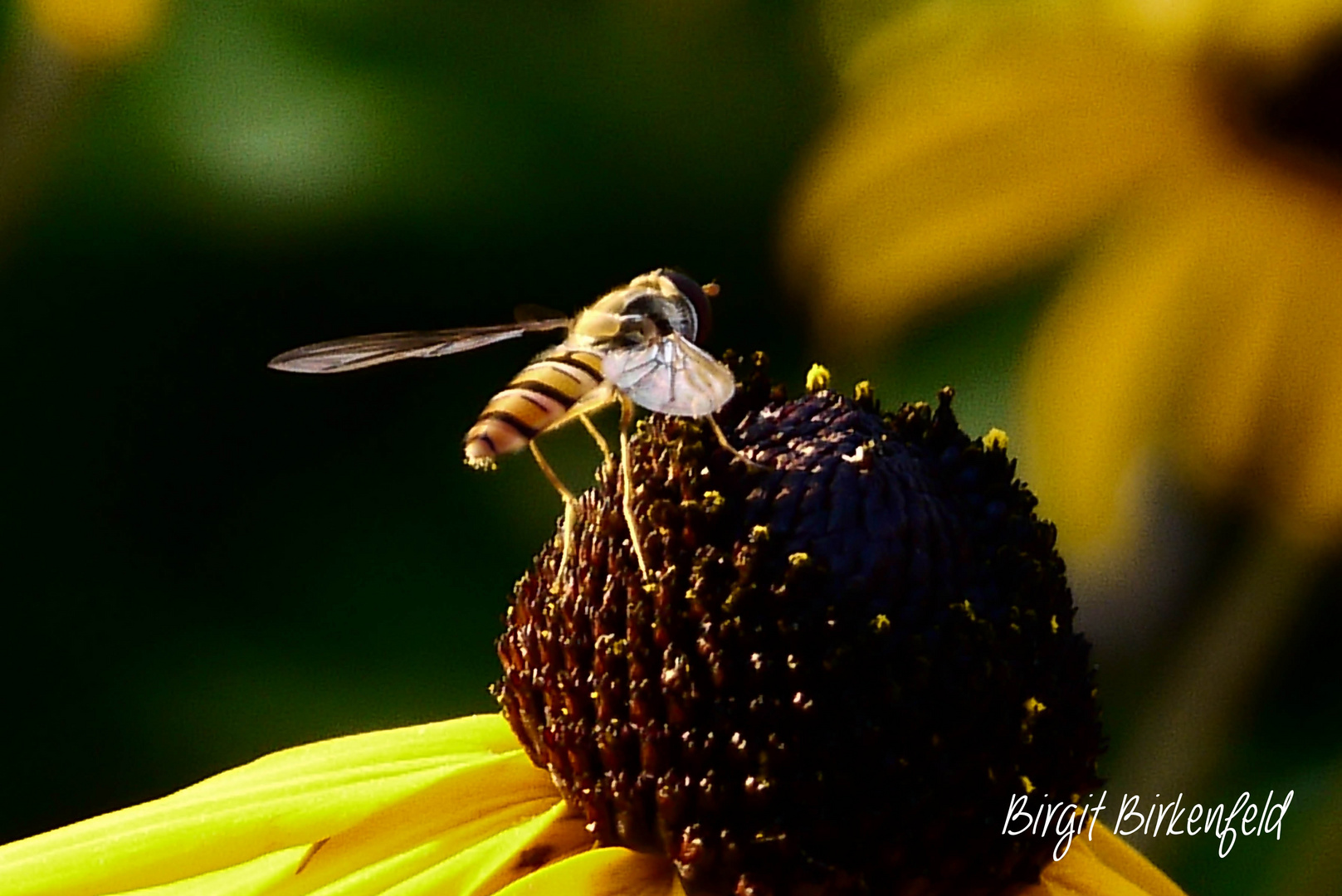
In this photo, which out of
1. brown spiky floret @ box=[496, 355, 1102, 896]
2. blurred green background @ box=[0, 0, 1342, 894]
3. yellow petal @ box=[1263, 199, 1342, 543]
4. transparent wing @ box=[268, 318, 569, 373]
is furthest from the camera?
blurred green background @ box=[0, 0, 1342, 894]

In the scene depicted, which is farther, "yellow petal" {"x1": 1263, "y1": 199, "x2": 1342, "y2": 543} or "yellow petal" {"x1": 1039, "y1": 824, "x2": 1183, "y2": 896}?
"yellow petal" {"x1": 1263, "y1": 199, "x2": 1342, "y2": 543}

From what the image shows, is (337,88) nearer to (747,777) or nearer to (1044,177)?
(1044,177)

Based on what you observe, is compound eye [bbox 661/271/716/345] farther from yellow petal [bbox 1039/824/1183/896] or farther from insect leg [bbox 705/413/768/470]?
yellow petal [bbox 1039/824/1183/896]

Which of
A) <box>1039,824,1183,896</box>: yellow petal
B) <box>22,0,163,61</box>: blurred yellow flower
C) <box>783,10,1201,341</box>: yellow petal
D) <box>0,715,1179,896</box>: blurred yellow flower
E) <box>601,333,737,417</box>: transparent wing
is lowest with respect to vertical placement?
<box>1039,824,1183,896</box>: yellow petal

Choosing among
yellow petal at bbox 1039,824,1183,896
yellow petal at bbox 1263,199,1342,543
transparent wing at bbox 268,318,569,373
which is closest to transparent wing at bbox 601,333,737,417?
transparent wing at bbox 268,318,569,373

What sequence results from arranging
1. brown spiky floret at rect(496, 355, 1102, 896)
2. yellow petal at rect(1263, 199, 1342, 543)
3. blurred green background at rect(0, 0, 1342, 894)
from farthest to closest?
1. blurred green background at rect(0, 0, 1342, 894)
2. yellow petal at rect(1263, 199, 1342, 543)
3. brown spiky floret at rect(496, 355, 1102, 896)

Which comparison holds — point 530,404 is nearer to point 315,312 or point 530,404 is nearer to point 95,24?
point 315,312
